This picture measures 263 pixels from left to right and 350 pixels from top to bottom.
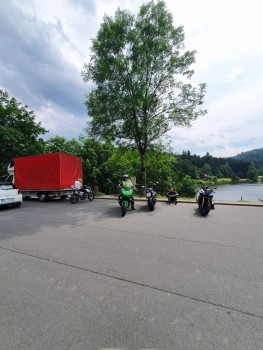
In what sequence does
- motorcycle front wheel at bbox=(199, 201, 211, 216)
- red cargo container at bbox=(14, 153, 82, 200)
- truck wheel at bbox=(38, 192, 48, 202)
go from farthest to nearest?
truck wheel at bbox=(38, 192, 48, 202)
red cargo container at bbox=(14, 153, 82, 200)
motorcycle front wheel at bbox=(199, 201, 211, 216)

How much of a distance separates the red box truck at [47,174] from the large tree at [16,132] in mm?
6129

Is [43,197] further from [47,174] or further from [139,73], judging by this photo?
[139,73]

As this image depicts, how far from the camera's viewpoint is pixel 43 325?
207 centimetres

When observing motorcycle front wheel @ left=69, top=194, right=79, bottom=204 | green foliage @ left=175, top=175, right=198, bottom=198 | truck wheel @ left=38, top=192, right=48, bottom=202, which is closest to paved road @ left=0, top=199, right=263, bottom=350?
motorcycle front wheel @ left=69, top=194, right=79, bottom=204

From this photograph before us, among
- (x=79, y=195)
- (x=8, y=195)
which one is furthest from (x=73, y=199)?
(x=8, y=195)

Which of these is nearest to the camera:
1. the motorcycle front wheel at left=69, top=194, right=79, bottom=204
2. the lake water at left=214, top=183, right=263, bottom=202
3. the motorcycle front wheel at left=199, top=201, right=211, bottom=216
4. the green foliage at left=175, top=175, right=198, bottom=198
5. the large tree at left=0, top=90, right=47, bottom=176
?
the motorcycle front wheel at left=199, top=201, right=211, bottom=216

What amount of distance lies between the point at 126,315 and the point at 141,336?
33 centimetres

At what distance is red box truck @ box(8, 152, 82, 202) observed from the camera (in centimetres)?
1187

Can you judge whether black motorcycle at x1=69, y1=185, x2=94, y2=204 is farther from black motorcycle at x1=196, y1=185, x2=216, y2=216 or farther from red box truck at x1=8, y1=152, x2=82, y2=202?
black motorcycle at x1=196, y1=185, x2=216, y2=216

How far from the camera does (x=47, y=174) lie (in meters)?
12.1

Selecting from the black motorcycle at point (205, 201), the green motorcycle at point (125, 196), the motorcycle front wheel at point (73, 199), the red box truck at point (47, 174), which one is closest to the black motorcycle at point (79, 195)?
the motorcycle front wheel at point (73, 199)

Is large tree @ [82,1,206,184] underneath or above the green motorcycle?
above

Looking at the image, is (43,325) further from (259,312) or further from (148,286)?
(259,312)

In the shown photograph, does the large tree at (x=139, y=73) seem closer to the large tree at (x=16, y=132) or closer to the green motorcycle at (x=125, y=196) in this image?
the green motorcycle at (x=125, y=196)
